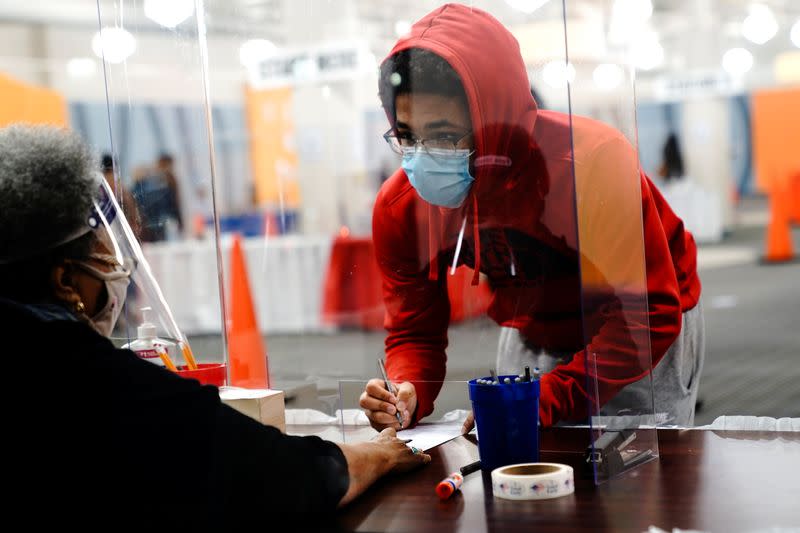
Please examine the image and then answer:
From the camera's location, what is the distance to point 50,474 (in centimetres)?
106

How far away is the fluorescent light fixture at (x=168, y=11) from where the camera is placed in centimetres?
226

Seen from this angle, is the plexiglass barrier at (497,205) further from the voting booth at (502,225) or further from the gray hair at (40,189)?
the gray hair at (40,189)

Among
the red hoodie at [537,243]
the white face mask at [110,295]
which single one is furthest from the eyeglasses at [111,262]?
the red hoodie at [537,243]

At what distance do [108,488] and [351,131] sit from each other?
4692 mm

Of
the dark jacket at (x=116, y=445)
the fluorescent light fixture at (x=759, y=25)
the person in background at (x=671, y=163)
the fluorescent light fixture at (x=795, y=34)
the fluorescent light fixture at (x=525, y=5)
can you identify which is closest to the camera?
the dark jacket at (x=116, y=445)

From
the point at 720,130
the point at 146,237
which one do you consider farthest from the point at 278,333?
the point at 720,130

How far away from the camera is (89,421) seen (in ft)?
3.50

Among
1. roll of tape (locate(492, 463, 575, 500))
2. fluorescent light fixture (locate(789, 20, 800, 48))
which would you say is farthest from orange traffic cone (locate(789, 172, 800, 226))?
roll of tape (locate(492, 463, 575, 500))

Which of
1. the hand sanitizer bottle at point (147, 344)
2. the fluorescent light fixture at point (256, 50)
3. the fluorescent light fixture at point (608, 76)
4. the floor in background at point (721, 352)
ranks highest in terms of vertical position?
the fluorescent light fixture at point (256, 50)

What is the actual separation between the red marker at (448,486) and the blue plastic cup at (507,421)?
0.10 m

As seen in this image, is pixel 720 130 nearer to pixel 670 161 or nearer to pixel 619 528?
pixel 670 161

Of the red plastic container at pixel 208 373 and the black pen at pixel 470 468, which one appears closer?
the black pen at pixel 470 468

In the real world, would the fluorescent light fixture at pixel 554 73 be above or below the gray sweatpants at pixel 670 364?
above

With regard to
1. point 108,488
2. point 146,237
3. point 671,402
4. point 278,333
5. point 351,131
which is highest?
point 351,131
